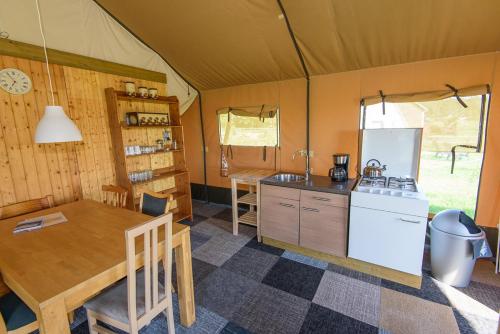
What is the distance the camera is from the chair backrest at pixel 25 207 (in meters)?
2.05

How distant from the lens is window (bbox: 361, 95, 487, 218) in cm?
235

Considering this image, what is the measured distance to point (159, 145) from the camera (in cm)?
356

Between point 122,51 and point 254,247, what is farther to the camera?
point 122,51

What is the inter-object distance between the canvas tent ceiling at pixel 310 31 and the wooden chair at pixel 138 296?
210 cm

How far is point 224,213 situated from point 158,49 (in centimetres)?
266

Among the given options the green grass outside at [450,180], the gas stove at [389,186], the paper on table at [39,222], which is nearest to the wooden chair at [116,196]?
the paper on table at [39,222]

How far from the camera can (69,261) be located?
4.43 feet

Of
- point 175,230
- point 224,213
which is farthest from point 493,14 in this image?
point 224,213

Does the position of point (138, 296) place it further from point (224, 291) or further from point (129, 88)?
point (129, 88)

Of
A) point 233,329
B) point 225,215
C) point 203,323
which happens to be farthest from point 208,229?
point 233,329

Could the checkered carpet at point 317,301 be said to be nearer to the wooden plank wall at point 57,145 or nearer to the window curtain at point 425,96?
the wooden plank wall at point 57,145

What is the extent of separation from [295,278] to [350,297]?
0.50 m

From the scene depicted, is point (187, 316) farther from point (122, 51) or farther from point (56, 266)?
point (122, 51)

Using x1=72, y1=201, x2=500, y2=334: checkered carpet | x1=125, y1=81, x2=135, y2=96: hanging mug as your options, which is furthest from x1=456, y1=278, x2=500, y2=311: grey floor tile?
x1=125, y1=81, x2=135, y2=96: hanging mug
